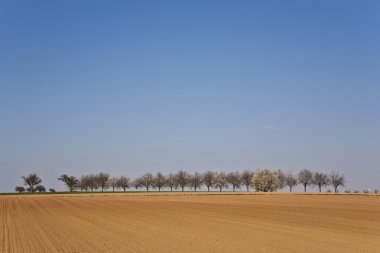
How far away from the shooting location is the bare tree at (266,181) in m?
170

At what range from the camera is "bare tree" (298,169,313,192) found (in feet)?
635

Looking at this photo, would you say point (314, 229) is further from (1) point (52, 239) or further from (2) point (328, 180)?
(2) point (328, 180)

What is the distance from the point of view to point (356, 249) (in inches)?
786

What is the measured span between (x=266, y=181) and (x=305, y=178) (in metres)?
31.9

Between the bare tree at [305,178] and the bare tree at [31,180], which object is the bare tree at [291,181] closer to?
the bare tree at [305,178]

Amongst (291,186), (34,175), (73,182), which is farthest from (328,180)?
(34,175)

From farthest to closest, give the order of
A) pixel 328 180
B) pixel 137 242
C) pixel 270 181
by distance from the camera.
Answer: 1. pixel 328 180
2. pixel 270 181
3. pixel 137 242

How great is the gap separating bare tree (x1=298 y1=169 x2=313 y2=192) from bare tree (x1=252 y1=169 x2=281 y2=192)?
24866mm

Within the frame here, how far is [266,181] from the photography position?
170 metres

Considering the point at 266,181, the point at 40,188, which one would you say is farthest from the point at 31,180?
the point at 266,181

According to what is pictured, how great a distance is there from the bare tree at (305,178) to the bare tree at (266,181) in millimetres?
24866

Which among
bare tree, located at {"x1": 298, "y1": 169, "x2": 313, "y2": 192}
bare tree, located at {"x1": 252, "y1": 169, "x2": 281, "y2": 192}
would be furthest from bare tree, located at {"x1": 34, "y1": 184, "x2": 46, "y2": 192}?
bare tree, located at {"x1": 298, "y1": 169, "x2": 313, "y2": 192}

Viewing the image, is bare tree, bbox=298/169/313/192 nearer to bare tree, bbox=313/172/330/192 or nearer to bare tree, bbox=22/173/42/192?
bare tree, bbox=313/172/330/192

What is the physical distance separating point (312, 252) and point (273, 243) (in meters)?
3.07
